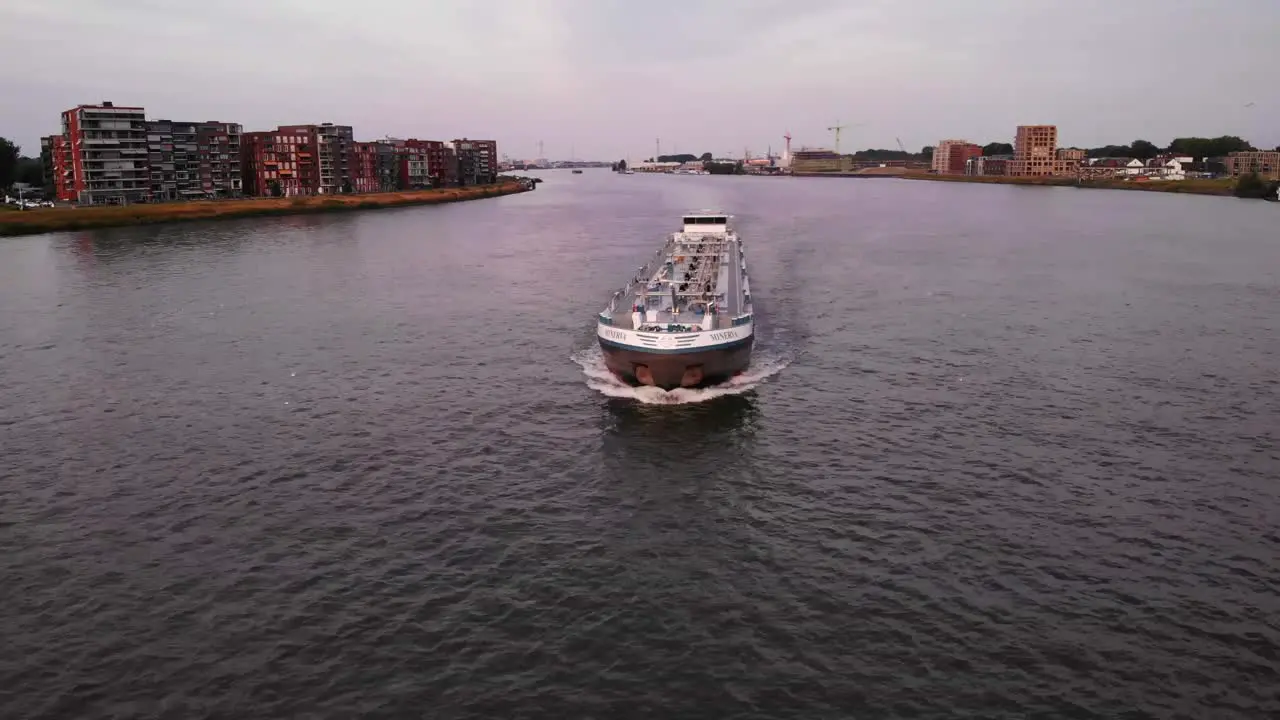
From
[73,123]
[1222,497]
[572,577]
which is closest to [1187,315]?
[1222,497]

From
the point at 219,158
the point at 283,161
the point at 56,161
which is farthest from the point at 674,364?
the point at 56,161

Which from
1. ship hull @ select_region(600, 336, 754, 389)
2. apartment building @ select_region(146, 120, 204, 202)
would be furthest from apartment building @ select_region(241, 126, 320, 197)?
ship hull @ select_region(600, 336, 754, 389)

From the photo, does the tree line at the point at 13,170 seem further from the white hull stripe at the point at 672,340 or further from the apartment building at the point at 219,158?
the white hull stripe at the point at 672,340

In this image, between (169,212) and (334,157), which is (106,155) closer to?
(169,212)

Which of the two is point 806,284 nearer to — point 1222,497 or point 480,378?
point 480,378

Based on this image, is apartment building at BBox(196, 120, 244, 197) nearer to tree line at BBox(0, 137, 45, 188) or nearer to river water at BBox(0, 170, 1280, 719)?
tree line at BBox(0, 137, 45, 188)
